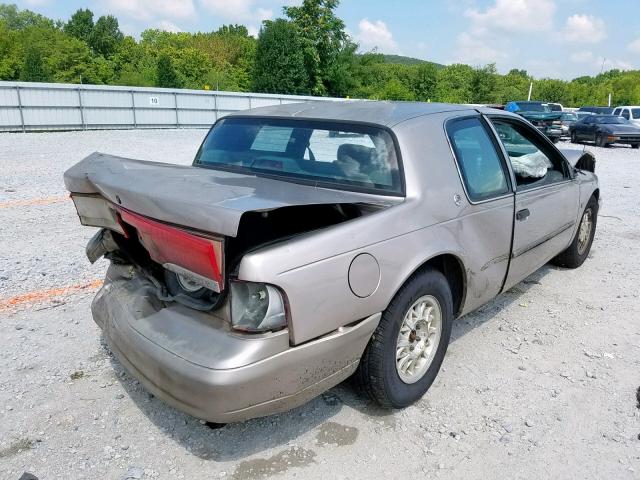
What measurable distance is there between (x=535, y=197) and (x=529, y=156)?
0.60 m

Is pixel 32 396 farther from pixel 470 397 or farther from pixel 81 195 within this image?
pixel 470 397

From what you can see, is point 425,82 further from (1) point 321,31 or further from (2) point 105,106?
(2) point 105,106

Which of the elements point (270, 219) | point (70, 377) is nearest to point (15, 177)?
point (70, 377)

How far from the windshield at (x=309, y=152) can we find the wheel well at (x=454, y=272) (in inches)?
19.5

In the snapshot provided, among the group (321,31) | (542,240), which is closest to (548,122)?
Answer: (542,240)

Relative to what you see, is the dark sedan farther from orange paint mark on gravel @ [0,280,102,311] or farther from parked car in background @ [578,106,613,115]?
orange paint mark on gravel @ [0,280,102,311]

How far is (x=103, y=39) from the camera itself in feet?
266

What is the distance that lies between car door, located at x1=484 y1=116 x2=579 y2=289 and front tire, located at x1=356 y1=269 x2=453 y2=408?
38.1 inches

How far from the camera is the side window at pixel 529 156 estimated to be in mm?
3961

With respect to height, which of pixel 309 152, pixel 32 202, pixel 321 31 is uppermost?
pixel 321 31

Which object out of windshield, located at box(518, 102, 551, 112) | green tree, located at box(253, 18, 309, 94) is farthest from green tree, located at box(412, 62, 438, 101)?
windshield, located at box(518, 102, 551, 112)

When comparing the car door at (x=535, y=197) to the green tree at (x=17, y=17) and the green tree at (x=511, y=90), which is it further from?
the green tree at (x=17, y=17)

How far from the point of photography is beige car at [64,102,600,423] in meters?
2.19

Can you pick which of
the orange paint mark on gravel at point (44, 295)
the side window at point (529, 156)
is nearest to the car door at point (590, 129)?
the side window at point (529, 156)
